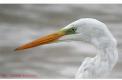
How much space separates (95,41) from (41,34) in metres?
0.35

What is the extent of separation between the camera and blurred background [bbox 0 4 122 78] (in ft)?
7.59

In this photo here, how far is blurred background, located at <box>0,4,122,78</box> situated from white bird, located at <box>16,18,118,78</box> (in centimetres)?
16

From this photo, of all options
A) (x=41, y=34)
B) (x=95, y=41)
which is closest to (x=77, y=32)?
(x=95, y=41)

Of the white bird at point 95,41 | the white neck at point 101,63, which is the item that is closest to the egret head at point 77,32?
the white bird at point 95,41

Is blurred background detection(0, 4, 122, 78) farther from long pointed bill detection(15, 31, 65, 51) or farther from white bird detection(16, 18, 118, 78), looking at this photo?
white bird detection(16, 18, 118, 78)

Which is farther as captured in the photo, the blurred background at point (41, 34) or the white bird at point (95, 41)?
the blurred background at point (41, 34)

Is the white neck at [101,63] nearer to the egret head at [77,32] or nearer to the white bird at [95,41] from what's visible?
the white bird at [95,41]

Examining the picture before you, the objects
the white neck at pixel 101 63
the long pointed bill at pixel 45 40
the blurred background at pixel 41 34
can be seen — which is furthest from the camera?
the blurred background at pixel 41 34

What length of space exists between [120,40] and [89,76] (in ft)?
1.04

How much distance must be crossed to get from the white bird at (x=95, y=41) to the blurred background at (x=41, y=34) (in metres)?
0.16

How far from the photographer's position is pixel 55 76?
7.58 ft

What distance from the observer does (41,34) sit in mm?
2314

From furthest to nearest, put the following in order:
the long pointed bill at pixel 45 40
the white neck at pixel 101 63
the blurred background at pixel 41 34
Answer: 1. the blurred background at pixel 41 34
2. the long pointed bill at pixel 45 40
3. the white neck at pixel 101 63

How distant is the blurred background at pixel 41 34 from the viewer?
231 centimetres
